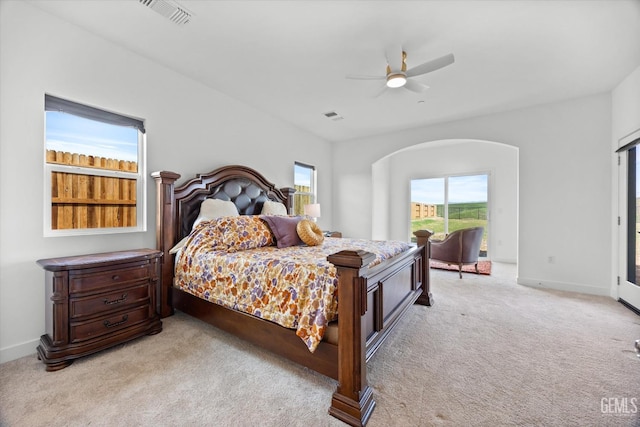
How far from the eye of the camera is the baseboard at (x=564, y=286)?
3564 millimetres

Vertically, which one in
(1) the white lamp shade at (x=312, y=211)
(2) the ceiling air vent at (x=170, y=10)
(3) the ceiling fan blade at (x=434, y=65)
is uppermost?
(2) the ceiling air vent at (x=170, y=10)

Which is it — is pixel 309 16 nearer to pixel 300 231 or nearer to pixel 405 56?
pixel 405 56

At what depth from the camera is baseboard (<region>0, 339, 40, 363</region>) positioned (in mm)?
1954

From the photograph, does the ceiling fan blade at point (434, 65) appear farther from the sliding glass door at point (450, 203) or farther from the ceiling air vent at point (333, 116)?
the sliding glass door at point (450, 203)

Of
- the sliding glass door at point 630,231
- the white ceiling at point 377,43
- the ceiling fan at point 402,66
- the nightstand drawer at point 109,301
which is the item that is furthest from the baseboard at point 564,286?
the nightstand drawer at point 109,301

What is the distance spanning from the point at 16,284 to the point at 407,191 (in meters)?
Answer: 6.95

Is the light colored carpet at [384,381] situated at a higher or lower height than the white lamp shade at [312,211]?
lower

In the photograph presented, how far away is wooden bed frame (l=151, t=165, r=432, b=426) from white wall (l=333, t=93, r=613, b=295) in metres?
2.23

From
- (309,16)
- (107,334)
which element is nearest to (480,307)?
(309,16)

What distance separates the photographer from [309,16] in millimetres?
2174

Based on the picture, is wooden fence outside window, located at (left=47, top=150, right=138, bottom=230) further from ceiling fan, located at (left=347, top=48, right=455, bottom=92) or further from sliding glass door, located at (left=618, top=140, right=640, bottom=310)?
sliding glass door, located at (left=618, top=140, right=640, bottom=310)

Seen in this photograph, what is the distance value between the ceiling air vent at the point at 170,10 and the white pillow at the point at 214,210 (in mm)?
1755

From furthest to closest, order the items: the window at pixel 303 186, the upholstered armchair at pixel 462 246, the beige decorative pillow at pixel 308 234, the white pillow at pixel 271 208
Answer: the window at pixel 303 186 → the upholstered armchair at pixel 462 246 → the white pillow at pixel 271 208 → the beige decorative pillow at pixel 308 234

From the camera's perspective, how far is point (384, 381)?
1.75m
